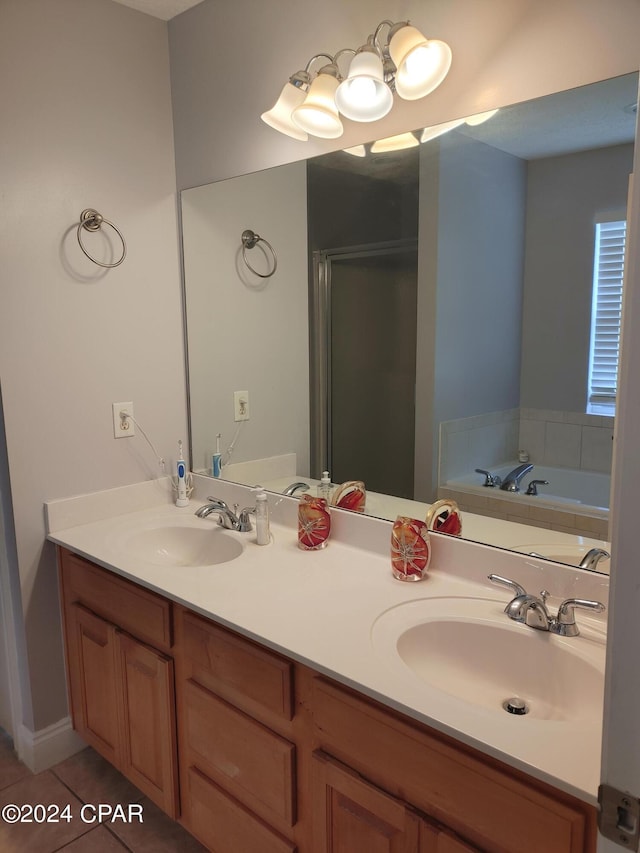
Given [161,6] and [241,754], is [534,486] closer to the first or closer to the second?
[241,754]

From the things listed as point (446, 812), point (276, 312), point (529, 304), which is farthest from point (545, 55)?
point (446, 812)

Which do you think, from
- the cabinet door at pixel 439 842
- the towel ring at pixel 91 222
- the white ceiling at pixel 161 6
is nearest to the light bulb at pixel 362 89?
the white ceiling at pixel 161 6

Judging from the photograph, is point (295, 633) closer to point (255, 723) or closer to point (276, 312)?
point (255, 723)

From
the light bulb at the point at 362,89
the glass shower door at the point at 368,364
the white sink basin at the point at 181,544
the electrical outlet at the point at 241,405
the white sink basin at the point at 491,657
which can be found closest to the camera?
the white sink basin at the point at 491,657

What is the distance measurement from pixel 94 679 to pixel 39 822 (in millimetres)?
423

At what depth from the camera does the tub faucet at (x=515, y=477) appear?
1.46 m

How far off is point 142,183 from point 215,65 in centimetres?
45

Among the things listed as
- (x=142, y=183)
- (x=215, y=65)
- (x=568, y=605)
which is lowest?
(x=568, y=605)

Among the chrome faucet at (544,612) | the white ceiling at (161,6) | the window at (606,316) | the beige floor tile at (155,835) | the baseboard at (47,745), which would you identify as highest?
the white ceiling at (161,6)

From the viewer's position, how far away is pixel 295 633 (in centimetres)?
127

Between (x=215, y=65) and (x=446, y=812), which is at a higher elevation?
(x=215, y=65)

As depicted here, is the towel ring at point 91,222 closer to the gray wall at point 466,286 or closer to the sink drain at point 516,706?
the gray wall at point 466,286

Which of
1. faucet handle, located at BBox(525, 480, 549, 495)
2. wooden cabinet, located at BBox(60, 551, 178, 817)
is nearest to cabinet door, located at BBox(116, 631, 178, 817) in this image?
wooden cabinet, located at BBox(60, 551, 178, 817)

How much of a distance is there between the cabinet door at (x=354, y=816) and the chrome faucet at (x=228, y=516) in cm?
83
